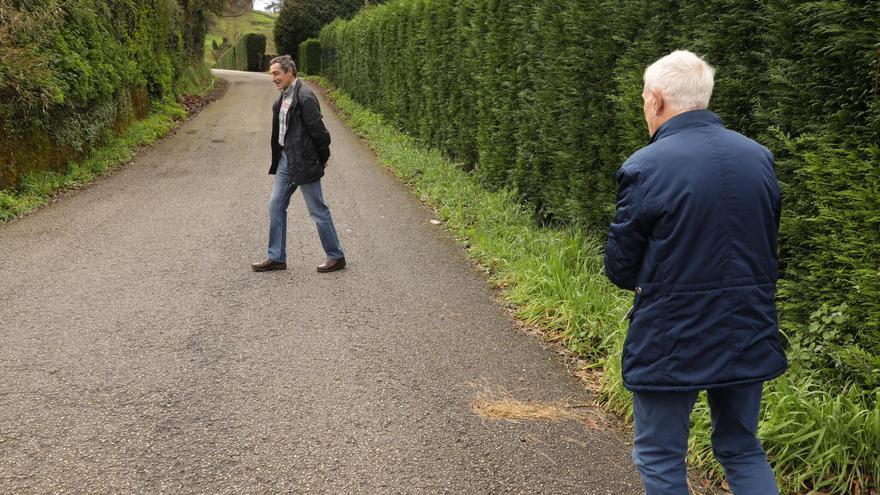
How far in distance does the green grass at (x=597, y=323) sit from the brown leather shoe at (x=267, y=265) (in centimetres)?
204

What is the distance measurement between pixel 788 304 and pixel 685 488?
1685 millimetres

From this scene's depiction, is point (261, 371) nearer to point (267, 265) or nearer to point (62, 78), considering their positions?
point (267, 265)

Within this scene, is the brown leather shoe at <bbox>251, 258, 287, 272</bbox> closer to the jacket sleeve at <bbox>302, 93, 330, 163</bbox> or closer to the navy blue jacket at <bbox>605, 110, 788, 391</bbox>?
the jacket sleeve at <bbox>302, 93, 330, 163</bbox>

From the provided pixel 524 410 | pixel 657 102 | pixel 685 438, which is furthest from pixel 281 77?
pixel 685 438

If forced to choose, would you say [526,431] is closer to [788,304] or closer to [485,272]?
[788,304]

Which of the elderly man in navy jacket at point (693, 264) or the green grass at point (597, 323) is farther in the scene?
the green grass at point (597, 323)

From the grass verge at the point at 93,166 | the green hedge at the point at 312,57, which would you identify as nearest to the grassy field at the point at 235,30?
the green hedge at the point at 312,57

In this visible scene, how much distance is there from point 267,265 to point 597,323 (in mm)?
3408

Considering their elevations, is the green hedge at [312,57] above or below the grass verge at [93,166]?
above

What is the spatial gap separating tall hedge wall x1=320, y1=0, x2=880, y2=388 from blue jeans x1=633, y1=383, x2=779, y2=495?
1119mm

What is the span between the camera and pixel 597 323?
4.96 metres

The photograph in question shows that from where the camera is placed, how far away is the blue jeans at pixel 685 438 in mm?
2473

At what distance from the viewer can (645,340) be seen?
2430 millimetres

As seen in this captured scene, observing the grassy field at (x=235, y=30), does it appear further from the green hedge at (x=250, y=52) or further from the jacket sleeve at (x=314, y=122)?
the jacket sleeve at (x=314, y=122)
